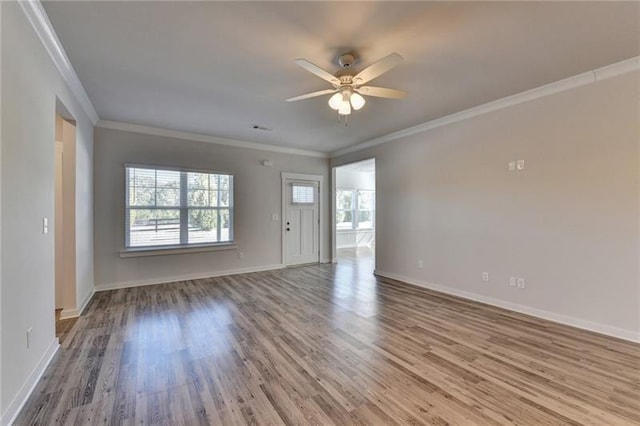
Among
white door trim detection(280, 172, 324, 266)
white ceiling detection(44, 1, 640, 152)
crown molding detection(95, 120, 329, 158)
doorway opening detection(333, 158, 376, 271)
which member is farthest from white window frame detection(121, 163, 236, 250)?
doorway opening detection(333, 158, 376, 271)

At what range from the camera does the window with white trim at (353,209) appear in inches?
380

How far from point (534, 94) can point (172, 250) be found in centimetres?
573

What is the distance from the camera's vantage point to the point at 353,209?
991cm

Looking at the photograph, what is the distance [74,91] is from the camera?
3.11 m

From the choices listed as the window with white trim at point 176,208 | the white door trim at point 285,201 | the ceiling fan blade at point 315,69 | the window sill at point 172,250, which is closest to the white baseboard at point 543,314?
the white door trim at point 285,201

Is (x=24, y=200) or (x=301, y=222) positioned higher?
(x=24, y=200)

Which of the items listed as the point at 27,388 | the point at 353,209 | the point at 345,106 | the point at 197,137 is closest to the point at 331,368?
the point at 27,388

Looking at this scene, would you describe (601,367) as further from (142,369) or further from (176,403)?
(142,369)

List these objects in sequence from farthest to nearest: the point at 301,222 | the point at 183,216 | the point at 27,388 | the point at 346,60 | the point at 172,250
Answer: the point at 301,222, the point at 183,216, the point at 172,250, the point at 346,60, the point at 27,388

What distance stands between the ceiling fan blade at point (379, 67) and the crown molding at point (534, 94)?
221 centimetres

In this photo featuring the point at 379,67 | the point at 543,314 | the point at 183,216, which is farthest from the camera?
the point at 183,216

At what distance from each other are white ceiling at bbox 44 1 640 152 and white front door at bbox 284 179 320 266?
9.20 feet

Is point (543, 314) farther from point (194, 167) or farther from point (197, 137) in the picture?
point (197, 137)

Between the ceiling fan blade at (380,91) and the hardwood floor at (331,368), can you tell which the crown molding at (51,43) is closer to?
the ceiling fan blade at (380,91)
